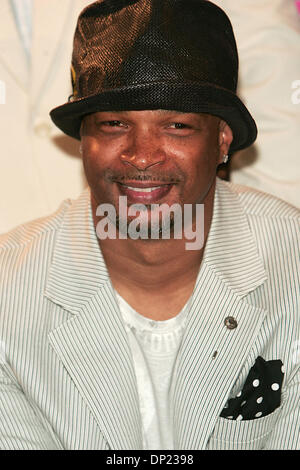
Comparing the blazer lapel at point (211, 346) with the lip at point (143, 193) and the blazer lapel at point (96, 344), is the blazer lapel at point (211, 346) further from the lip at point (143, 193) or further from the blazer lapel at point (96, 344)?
the lip at point (143, 193)

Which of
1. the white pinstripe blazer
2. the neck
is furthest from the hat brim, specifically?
the white pinstripe blazer

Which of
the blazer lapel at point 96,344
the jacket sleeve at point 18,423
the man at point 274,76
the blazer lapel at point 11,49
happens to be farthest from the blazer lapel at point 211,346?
the blazer lapel at point 11,49

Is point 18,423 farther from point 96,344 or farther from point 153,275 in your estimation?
point 153,275

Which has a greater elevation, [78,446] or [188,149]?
[188,149]

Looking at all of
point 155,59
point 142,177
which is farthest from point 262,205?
point 155,59

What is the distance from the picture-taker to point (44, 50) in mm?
2664

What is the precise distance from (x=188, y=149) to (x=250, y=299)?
1.45 feet

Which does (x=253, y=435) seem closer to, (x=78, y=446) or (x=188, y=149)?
(x=78, y=446)

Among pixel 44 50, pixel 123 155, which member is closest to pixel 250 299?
pixel 123 155

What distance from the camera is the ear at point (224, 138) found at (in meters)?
2.20

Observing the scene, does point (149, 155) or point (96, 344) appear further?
point (96, 344)

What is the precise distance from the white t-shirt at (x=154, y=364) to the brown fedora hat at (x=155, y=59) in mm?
572

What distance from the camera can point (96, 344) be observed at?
220 cm

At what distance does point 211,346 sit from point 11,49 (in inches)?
45.6
